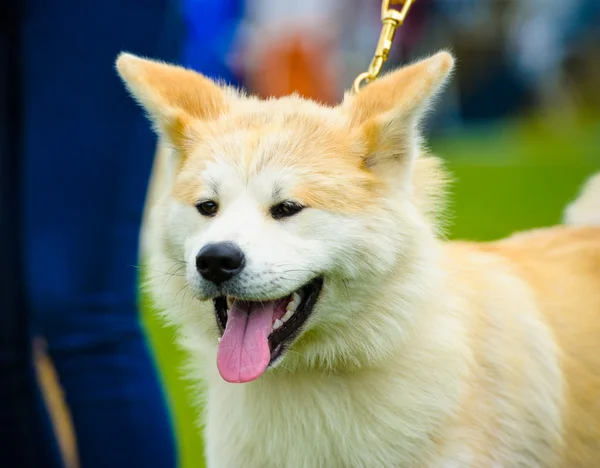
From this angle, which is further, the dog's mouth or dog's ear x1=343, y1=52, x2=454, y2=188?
dog's ear x1=343, y1=52, x2=454, y2=188

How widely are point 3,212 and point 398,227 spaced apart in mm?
1198

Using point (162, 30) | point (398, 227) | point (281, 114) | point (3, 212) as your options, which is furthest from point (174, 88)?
point (398, 227)

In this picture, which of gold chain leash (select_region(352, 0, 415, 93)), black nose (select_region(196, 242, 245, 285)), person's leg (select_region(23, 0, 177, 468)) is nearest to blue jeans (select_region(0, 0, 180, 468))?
person's leg (select_region(23, 0, 177, 468))

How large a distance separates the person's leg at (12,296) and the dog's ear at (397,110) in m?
1.02

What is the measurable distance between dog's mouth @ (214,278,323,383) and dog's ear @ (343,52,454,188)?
42 cm

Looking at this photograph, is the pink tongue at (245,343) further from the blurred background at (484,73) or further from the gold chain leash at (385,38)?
the blurred background at (484,73)

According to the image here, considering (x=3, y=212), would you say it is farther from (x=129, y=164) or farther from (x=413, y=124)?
(x=413, y=124)

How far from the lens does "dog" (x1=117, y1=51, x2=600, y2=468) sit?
8.48ft

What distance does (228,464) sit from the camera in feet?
8.97

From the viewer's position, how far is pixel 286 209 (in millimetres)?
2611

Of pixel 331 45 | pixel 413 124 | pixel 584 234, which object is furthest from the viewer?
pixel 331 45

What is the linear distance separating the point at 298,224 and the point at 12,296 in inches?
37.6

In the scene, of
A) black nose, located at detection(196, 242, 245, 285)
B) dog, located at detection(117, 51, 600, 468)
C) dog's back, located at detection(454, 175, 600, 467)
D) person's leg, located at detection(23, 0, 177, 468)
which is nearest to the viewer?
black nose, located at detection(196, 242, 245, 285)

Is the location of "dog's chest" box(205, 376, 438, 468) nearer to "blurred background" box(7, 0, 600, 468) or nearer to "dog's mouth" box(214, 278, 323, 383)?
"dog's mouth" box(214, 278, 323, 383)
